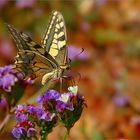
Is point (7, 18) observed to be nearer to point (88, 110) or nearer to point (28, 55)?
point (88, 110)

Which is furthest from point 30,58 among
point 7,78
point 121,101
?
point 121,101

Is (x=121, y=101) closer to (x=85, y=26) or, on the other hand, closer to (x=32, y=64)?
(x=32, y=64)

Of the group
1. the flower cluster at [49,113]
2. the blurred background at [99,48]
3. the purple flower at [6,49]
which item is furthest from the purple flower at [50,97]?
the purple flower at [6,49]

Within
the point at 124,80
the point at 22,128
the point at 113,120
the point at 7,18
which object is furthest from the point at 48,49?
the point at 7,18

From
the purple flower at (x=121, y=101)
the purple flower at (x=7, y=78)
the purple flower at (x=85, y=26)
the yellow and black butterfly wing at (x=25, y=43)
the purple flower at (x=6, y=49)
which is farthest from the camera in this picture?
the purple flower at (x=85, y=26)

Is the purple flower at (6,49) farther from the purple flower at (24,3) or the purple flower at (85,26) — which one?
the purple flower at (85,26)

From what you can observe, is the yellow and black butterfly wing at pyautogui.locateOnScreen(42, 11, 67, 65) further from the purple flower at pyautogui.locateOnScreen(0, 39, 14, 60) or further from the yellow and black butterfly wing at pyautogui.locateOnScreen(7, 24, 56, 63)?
the purple flower at pyautogui.locateOnScreen(0, 39, 14, 60)
